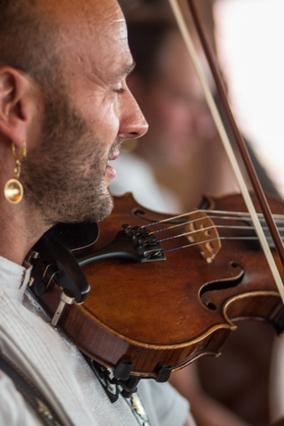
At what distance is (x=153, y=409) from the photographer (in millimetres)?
856

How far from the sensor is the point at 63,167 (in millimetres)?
627

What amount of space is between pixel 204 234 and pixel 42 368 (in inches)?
17.7

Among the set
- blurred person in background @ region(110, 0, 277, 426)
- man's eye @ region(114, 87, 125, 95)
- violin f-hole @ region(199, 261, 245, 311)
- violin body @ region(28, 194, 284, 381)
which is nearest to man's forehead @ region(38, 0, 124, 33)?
man's eye @ region(114, 87, 125, 95)

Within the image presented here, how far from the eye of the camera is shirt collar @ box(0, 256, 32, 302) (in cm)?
61

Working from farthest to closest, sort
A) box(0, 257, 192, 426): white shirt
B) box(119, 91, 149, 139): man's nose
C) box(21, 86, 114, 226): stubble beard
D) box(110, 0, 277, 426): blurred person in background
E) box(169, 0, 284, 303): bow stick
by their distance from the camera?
box(110, 0, 277, 426): blurred person in background, box(169, 0, 284, 303): bow stick, box(119, 91, 149, 139): man's nose, box(21, 86, 114, 226): stubble beard, box(0, 257, 192, 426): white shirt

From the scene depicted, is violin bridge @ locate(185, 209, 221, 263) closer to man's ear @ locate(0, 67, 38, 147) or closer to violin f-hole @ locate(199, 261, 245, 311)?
violin f-hole @ locate(199, 261, 245, 311)

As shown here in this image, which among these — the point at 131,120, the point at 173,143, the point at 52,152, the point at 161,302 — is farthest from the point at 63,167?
the point at 173,143

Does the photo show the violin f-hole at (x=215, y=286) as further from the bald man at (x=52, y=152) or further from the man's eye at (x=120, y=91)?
the man's eye at (x=120, y=91)

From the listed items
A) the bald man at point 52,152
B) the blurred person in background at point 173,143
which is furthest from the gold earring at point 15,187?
the blurred person in background at point 173,143

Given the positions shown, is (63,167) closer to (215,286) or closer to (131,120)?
(131,120)

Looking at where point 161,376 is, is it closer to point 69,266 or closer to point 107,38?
point 69,266

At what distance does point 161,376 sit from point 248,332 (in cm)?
118

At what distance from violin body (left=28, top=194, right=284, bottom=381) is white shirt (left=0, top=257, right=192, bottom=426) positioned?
4 cm

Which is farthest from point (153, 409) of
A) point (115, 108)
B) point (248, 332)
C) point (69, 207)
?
point (248, 332)
